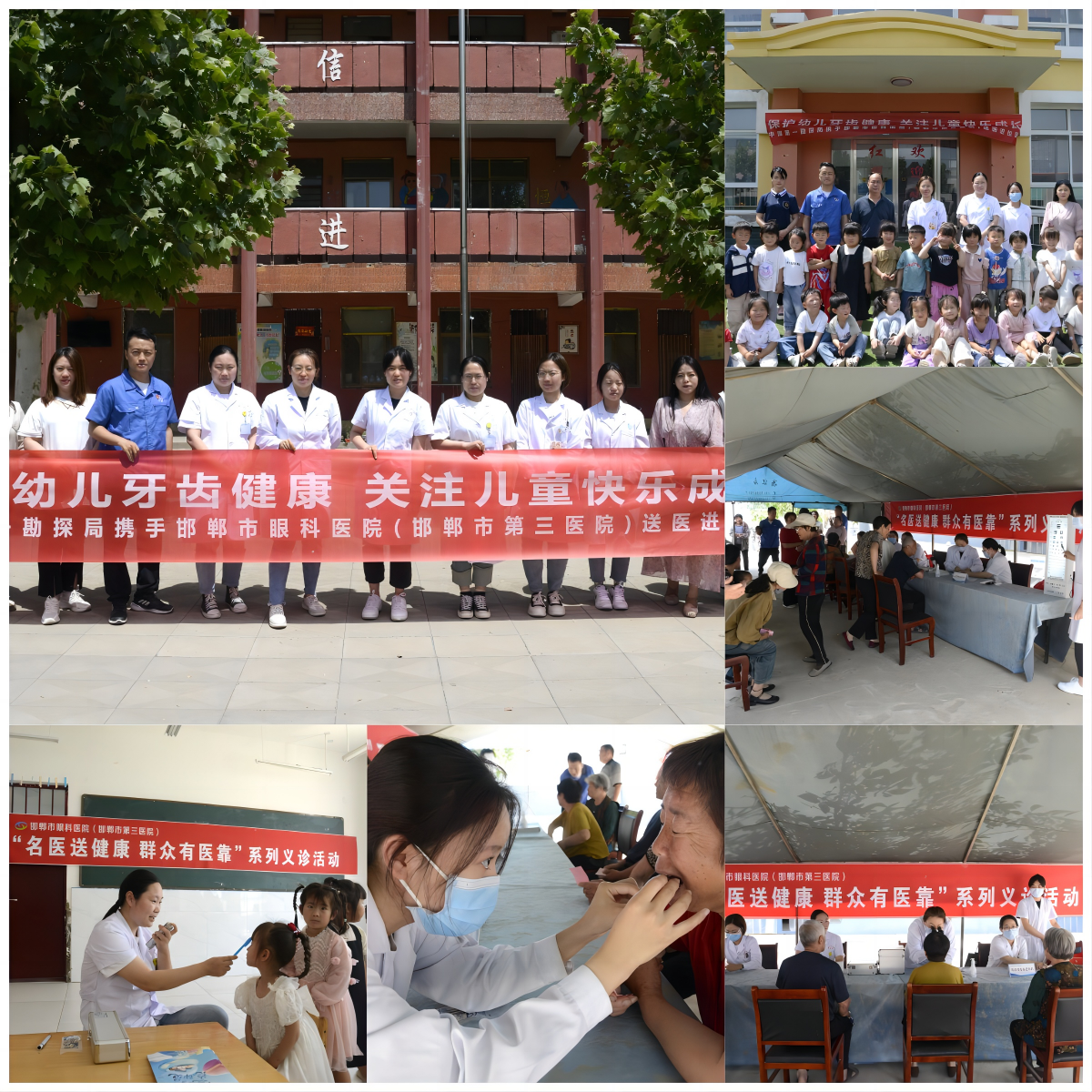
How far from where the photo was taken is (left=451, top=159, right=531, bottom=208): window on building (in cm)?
894

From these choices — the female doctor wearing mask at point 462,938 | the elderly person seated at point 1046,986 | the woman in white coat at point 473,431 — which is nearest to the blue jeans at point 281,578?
the woman in white coat at point 473,431

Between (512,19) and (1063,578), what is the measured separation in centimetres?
787

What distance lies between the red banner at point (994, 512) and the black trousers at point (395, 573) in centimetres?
182

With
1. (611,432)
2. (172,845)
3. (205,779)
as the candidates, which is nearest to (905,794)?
(611,432)

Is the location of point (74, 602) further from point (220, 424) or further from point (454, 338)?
point (454, 338)

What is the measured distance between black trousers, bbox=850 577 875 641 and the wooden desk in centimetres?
235

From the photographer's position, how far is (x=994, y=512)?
3.49 metres

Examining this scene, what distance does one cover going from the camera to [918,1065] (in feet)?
12.0

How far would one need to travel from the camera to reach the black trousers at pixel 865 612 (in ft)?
11.6

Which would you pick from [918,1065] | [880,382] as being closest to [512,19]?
[880,382]

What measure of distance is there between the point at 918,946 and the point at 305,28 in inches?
279

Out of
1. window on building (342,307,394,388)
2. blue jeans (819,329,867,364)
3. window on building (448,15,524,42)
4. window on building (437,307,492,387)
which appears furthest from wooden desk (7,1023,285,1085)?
window on building (448,15,524,42)

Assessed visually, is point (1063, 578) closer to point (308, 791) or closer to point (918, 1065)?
point (918, 1065)

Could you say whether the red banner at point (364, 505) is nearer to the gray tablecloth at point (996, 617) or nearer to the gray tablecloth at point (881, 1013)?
the gray tablecloth at point (996, 617)
